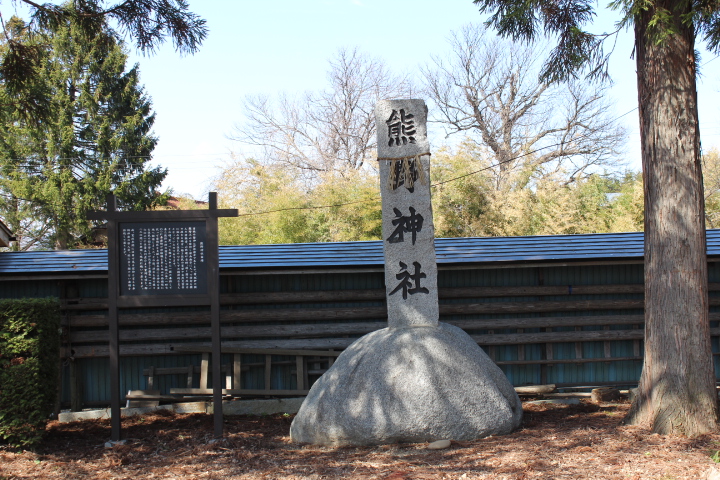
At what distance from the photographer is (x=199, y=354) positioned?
29.5 ft

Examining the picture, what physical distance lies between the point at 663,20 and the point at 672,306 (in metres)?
3.00

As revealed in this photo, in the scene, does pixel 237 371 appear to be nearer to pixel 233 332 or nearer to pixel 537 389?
pixel 233 332

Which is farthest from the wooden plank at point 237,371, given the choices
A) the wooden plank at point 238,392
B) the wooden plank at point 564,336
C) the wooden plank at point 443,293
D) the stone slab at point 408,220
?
the wooden plank at point 564,336

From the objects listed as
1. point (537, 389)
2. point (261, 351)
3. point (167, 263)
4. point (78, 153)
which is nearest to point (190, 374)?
point (261, 351)

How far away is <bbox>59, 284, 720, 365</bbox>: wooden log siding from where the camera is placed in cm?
883

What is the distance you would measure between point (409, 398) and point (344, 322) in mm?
3048

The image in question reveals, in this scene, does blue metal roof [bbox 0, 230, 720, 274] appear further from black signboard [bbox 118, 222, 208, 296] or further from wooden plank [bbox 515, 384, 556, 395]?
wooden plank [bbox 515, 384, 556, 395]

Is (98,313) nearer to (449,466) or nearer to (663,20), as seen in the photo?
(449,466)

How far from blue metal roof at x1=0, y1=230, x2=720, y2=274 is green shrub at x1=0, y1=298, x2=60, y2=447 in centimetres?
183

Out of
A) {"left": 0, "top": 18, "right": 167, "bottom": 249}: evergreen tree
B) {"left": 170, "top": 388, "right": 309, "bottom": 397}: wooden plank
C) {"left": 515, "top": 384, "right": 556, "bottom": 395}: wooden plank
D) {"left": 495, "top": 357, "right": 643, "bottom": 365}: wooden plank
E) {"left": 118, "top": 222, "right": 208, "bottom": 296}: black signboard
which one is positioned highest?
{"left": 0, "top": 18, "right": 167, "bottom": 249}: evergreen tree

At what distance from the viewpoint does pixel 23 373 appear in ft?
21.7

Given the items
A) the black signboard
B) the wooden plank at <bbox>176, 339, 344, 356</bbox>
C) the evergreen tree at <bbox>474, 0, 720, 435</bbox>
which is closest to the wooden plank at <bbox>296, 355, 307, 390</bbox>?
the wooden plank at <bbox>176, 339, 344, 356</bbox>

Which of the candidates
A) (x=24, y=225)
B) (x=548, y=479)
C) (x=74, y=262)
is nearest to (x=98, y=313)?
(x=74, y=262)

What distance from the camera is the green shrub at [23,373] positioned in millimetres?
6504
